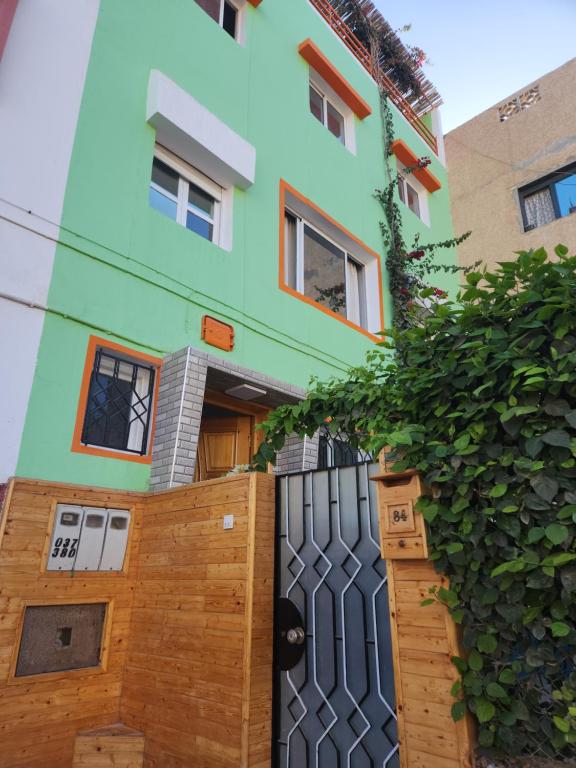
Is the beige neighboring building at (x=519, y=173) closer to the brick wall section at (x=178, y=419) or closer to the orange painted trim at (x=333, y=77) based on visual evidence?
the orange painted trim at (x=333, y=77)

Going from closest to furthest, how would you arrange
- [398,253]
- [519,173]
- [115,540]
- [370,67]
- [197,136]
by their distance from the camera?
1. [115,540]
2. [197,136]
3. [398,253]
4. [370,67]
5. [519,173]

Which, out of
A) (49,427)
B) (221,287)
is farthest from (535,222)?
Result: (49,427)

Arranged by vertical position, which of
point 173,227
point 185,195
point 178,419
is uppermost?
point 185,195

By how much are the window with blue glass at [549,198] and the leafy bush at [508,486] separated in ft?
32.9

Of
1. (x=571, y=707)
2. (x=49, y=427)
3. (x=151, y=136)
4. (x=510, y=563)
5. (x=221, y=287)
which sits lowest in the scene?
(x=571, y=707)

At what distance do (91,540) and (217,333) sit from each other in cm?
245

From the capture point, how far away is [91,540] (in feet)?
13.5

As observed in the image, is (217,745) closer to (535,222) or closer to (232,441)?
(232,441)

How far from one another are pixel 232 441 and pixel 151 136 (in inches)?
142

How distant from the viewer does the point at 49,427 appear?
407 centimetres

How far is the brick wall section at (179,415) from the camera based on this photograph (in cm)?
459

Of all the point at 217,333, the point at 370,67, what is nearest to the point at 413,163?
the point at 370,67

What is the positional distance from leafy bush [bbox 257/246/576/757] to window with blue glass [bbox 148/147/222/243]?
3.96 metres

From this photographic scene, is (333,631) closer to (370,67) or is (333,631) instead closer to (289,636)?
(289,636)
